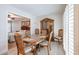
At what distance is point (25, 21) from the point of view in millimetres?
2928

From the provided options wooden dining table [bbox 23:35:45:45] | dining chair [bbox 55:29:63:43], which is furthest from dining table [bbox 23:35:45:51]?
dining chair [bbox 55:29:63:43]

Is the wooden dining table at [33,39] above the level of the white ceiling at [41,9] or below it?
below

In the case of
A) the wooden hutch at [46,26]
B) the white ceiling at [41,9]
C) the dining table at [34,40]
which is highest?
the white ceiling at [41,9]

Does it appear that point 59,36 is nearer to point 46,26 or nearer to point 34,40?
point 46,26

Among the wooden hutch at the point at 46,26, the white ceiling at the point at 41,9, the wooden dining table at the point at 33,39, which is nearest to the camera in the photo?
the white ceiling at the point at 41,9

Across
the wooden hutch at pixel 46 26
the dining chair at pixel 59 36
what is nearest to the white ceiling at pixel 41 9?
the wooden hutch at pixel 46 26

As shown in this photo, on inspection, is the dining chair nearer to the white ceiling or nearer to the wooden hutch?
the wooden hutch

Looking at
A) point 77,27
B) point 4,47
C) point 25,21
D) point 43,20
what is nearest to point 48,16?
point 43,20

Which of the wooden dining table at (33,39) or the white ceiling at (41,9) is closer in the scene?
the white ceiling at (41,9)

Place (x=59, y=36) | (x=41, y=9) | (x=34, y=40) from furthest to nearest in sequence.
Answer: (x=59, y=36), (x=34, y=40), (x=41, y=9)

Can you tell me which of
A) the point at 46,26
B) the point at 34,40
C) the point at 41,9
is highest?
the point at 41,9

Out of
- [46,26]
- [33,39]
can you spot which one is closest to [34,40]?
[33,39]

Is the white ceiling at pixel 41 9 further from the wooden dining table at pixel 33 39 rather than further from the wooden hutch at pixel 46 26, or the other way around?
the wooden dining table at pixel 33 39

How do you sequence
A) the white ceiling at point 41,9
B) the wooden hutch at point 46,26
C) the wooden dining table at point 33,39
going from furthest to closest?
1. the wooden hutch at point 46,26
2. the wooden dining table at point 33,39
3. the white ceiling at point 41,9
